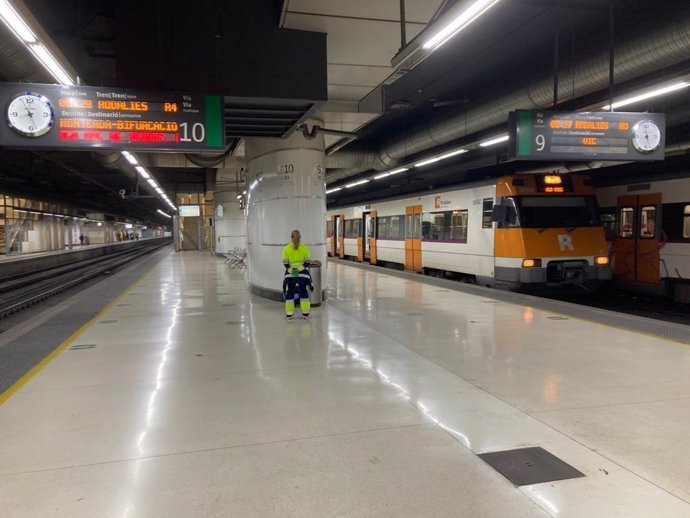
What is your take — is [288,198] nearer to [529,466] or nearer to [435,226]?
[435,226]

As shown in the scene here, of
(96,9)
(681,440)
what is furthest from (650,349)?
(96,9)

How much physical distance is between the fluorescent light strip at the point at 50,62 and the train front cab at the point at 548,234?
841cm

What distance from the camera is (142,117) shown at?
652 centimetres

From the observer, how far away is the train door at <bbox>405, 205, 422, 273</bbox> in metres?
15.4

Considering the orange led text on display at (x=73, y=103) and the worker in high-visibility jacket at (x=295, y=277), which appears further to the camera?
the worker in high-visibility jacket at (x=295, y=277)

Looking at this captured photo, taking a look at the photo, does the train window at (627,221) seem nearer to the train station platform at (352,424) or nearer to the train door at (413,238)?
the train door at (413,238)

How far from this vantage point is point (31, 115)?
6.23 m

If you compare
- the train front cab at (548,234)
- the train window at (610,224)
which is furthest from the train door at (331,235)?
the train front cab at (548,234)

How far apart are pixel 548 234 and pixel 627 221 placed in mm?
3327

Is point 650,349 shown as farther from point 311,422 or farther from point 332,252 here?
point 332,252

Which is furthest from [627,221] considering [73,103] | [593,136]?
[73,103]

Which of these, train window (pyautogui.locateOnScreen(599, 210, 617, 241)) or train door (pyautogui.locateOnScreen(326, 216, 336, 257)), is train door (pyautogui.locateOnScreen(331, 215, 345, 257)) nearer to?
train door (pyautogui.locateOnScreen(326, 216, 336, 257))

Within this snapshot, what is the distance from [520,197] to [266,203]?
18.4ft

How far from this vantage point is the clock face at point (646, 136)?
8352mm
